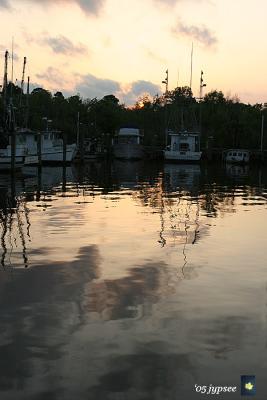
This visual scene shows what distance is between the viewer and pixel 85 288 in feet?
31.6

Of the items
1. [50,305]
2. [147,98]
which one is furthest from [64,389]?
[147,98]

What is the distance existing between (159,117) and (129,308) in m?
96.3

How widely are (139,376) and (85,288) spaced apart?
3786 millimetres

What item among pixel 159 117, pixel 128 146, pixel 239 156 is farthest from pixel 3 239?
pixel 159 117

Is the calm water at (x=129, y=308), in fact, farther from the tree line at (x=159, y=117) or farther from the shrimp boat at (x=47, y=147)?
the tree line at (x=159, y=117)

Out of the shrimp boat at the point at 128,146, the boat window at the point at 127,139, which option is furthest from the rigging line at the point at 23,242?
the boat window at the point at 127,139

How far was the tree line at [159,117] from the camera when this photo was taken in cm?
9288

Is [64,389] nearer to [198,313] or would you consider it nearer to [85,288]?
[198,313]

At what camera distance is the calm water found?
594cm

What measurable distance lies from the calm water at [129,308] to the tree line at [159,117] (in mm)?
68347

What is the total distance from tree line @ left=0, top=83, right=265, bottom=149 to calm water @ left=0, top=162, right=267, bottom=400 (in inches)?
2691

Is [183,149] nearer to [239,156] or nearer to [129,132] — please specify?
[239,156]

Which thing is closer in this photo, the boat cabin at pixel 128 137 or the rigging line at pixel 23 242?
the rigging line at pixel 23 242

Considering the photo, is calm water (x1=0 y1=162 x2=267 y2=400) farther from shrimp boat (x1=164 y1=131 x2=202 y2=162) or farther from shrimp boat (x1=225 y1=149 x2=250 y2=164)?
shrimp boat (x1=225 y1=149 x2=250 y2=164)
